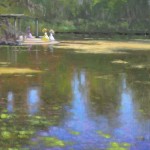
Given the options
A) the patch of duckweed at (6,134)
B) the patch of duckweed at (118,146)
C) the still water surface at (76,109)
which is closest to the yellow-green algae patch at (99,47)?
the still water surface at (76,109)

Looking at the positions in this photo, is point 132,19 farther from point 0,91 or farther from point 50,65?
point 0,91

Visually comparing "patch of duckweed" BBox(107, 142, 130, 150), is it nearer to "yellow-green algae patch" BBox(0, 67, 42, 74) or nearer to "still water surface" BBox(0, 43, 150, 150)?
"still water surface" BBox(0, 43, 150, 150)

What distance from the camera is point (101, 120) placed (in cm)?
1102

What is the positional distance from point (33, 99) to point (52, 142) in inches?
193

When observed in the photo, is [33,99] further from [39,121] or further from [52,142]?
[52,142]

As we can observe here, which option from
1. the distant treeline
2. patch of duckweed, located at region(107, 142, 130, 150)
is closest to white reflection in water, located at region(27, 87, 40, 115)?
patch of duckweed, located at region(107, 142, 130, 150)

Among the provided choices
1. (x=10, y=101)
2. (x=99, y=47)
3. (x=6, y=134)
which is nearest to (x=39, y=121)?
(x=6, y=134)

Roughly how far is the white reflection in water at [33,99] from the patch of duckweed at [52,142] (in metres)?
2.63

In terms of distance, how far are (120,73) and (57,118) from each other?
31.5 feet

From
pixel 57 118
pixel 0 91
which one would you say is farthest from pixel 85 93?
pixel 57 118

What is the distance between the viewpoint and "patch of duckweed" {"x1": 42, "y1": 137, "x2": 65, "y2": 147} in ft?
28.7

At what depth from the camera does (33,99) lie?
13727 millimetres

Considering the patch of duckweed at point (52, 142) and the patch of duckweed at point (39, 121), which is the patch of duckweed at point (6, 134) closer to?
the patch of duckweed at point (52, 142)

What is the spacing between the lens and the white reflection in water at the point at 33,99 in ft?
40.0
